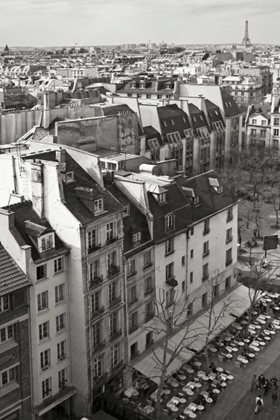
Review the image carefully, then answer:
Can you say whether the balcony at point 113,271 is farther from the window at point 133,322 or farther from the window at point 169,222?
the window at point 169,222

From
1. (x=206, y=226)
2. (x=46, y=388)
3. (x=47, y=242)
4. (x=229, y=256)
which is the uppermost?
(x=47, y=242)

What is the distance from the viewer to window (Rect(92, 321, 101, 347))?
173ft

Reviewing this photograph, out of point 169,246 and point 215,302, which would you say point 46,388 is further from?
point 215,302

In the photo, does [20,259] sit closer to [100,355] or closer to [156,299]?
[100,355]

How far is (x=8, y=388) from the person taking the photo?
47.1 m

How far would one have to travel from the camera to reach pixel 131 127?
9388 cm

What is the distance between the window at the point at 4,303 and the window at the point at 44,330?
416cm

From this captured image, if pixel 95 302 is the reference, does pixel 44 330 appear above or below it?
below

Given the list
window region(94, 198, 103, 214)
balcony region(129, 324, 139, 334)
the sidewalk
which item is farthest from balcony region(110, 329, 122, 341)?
window region(94, 198, 103, 214)

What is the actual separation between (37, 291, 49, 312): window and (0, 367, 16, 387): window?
519 centimetres

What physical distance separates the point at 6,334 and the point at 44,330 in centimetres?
421

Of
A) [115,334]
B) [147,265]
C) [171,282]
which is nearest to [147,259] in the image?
[147,265]

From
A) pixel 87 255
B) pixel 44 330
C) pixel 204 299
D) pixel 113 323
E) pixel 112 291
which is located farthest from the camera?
pixel 204 299

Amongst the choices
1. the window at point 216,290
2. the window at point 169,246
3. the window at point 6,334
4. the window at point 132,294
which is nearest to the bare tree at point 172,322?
the window at point 132,294
